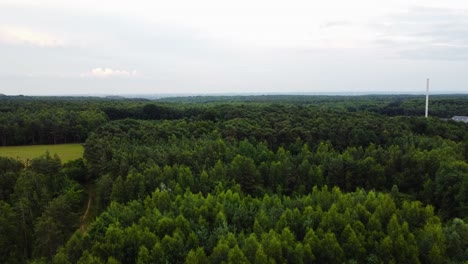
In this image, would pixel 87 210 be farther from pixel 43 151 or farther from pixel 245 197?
pixel 43 151

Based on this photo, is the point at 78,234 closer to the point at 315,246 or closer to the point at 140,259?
the point at 140,259

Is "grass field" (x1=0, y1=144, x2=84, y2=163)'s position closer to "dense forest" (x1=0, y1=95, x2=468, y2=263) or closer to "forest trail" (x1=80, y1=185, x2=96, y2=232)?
"dense forest" (x1=0, y1=95, x2=468, y2=263)

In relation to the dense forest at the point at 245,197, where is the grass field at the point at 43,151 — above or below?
below

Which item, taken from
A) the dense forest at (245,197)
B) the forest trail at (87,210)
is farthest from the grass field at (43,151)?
the forest trail at (87,210)

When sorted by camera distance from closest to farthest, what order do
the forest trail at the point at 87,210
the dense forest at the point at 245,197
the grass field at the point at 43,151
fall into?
the dense forest at the point at 245,197 → the forest trail at the point at 87,210 → the grass field at the point at 43,151

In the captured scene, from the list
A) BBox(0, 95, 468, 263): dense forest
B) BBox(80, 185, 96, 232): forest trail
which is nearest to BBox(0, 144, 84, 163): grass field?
BBox(0, 95, 468, 263): dense forest

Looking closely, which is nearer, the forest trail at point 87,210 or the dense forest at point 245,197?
the dense forest at point 245,197

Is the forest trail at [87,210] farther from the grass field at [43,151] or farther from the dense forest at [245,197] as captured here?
the grass field at [43,151]

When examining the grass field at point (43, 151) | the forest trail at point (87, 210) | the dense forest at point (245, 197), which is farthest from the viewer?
the grass field at point (43, 151)
